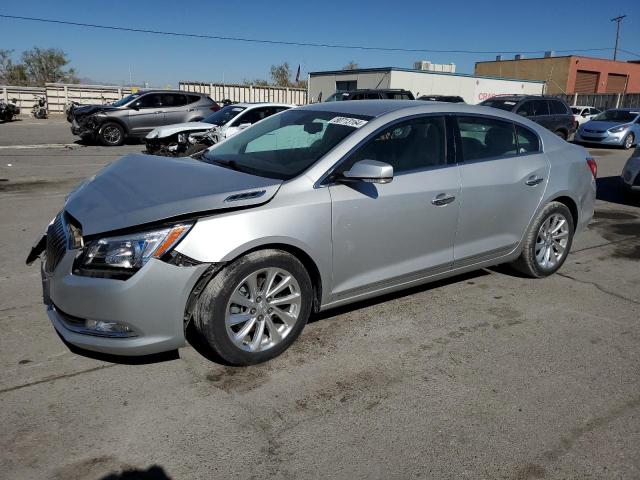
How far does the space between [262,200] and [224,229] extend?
0.33 meters

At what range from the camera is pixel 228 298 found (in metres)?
3.16

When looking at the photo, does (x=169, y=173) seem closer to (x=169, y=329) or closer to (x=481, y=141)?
(x=169, y=329)

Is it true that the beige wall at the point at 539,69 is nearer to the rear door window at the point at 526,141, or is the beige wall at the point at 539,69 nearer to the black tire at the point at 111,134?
the black tire at the point at 111,134

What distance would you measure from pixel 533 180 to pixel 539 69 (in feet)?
176

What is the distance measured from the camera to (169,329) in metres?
3.05

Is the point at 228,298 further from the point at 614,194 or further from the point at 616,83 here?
the point at 616,83

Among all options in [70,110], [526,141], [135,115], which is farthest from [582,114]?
[526,141]

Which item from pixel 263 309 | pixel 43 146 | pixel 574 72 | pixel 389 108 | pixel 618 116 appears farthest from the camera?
pixel 574 72

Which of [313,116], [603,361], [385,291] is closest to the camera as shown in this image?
[603,361]

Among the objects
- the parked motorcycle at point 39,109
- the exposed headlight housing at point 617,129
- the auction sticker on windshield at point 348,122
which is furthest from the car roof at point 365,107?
the parked motorcycle at point 39,109

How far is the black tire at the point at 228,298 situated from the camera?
312 centimetres

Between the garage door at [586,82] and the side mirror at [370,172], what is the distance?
54588 mm

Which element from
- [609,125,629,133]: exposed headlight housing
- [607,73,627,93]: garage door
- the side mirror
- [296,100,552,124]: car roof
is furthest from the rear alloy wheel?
[607,73,627,93]: garage door

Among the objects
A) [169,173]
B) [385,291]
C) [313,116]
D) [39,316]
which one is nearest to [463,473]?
[385,291]
